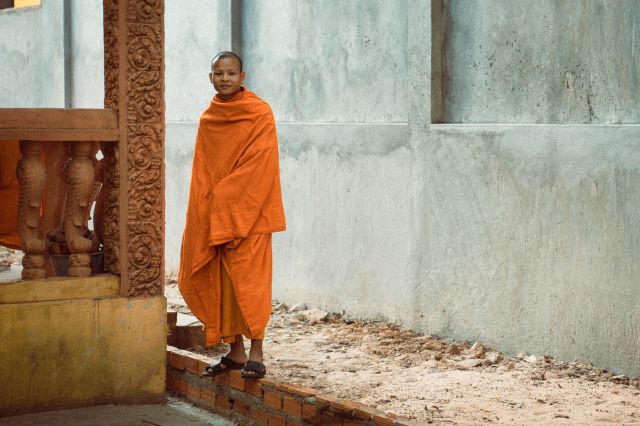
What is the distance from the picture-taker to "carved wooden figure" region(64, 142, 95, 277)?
642cm

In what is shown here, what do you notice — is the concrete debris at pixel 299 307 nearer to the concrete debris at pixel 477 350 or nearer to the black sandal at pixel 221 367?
the concrete debris at pixel 477 350

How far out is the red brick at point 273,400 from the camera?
607 centimetres

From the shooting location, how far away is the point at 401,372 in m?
7.29

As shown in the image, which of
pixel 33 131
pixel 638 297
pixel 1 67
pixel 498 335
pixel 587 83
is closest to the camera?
pixel 33 131

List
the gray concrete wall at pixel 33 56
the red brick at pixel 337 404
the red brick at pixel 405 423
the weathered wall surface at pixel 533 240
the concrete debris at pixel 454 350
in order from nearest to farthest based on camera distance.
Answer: the red brick at pixel 405 423, the red brick at pixel 337 404, the weathered wall surface at pixel 533 240, the concrete debris at pixel 454 350, the gray concrete wall at pixel 33 56

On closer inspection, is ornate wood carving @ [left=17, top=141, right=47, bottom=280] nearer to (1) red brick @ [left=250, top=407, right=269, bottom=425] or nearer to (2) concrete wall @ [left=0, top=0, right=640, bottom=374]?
(1) red brick @ [left=250, top=407, right=269, bottom=425]

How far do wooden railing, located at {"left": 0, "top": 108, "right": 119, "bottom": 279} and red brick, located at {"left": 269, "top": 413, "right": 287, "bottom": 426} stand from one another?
135cm

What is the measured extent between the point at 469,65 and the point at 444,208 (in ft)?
3.35

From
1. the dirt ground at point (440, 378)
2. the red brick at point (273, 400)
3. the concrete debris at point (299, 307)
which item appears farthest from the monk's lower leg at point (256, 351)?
the concrete debris at point (299, 307)

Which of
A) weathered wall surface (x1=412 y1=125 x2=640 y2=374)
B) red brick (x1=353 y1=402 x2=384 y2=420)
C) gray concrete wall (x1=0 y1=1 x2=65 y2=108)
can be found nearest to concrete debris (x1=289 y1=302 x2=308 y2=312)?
weathered wall surface (x1=412 y1=125 x2=640 y2=374)

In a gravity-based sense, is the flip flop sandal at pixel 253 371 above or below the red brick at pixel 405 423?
above

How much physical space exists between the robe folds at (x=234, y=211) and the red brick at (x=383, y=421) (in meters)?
1.04

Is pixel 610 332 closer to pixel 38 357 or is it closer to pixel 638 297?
pixel 638 297

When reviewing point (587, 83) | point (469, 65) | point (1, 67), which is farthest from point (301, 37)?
point (1, 67)
